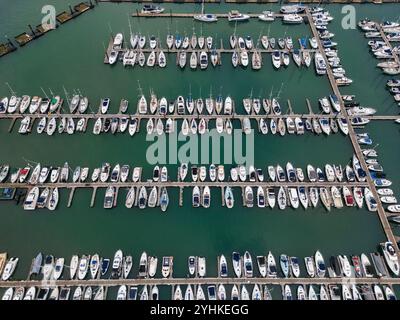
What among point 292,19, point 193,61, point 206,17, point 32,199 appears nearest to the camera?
point 32,199

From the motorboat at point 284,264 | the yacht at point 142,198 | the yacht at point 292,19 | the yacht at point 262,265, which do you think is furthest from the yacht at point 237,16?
the yacht at point 262,265

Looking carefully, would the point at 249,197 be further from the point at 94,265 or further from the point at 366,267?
the point at 94,265

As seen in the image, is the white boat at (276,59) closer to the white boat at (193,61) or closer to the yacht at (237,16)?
the yacht at (237,16)

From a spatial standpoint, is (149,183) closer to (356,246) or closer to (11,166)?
(11,166)

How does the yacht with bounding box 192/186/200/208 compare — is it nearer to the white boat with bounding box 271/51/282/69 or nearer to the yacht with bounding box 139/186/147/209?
the yacht with bounding box 139/186/147/209

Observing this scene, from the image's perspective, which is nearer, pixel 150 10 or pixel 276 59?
pixel 276 59

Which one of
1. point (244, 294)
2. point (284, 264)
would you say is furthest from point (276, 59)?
point (244, 294)

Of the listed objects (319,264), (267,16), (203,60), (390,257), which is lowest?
(319,264)

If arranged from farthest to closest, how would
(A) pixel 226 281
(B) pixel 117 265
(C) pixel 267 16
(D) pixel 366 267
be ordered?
(C) pixel 267 16 < (D) pixel 366 267 < (B) pixel 117 265 < (A) pixel 226 281

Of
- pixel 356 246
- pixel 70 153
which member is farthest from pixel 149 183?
pixel 356 246
